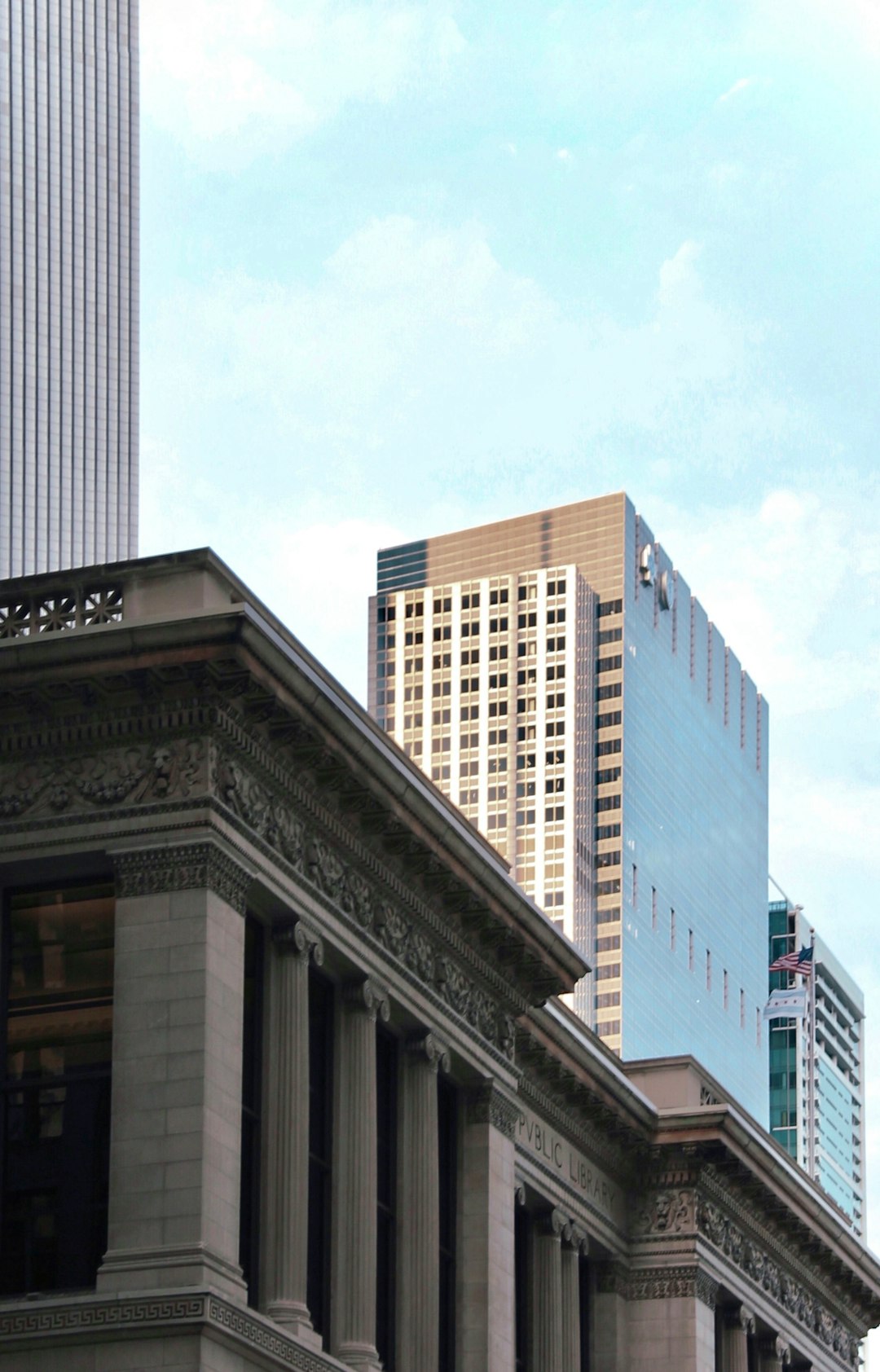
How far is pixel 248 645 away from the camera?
4216cm

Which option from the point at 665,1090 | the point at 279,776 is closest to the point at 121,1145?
the point at 279,776

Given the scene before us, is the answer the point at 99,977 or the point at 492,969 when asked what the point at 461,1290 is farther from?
the point at 99,977

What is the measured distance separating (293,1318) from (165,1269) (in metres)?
3.77

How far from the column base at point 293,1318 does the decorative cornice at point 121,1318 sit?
7.48 feet

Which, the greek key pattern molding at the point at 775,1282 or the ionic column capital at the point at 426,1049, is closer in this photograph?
the ionic column capital at the point at 426,1049

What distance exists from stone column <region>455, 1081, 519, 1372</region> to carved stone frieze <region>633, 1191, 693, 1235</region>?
41.8 feet

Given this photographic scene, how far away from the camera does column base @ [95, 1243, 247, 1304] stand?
129 feet

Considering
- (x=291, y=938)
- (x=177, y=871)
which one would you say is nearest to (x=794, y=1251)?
(x=291, y=938)

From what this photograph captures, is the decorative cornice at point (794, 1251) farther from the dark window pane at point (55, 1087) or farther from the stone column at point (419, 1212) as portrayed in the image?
the dark window pane at point (55, 1087)

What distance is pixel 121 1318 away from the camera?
39.2 m

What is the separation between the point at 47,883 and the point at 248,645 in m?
5.35

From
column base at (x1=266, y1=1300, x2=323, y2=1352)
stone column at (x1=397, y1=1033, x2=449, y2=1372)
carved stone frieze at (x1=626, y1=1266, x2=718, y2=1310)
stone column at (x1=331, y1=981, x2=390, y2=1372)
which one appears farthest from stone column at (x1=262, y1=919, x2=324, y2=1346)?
carved stone frieze at (x1=626, y1=1266, x2=718, y2=1310)

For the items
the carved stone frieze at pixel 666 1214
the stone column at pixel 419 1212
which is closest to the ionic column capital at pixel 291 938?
the stone column at pixel 419 1212

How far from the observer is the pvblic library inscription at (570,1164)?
60.5m
